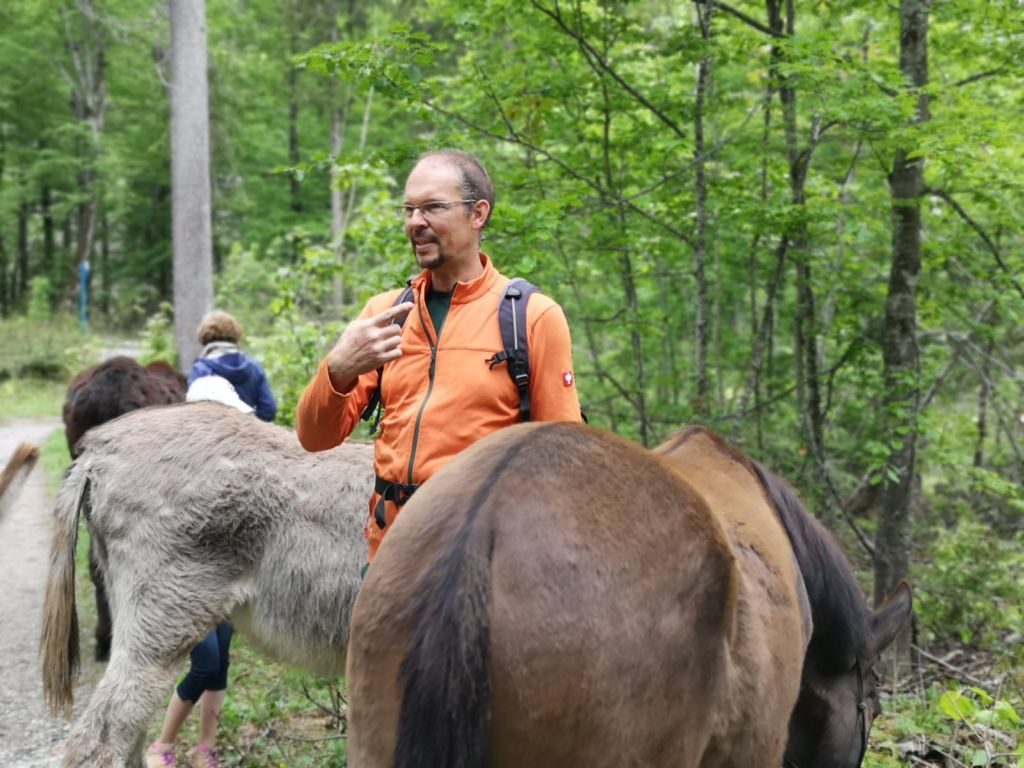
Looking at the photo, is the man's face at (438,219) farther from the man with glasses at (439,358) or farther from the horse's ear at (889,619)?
the horse's ear at (889,619)

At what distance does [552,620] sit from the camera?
165 centimetres

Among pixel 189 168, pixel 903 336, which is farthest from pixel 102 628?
pixel 903 336

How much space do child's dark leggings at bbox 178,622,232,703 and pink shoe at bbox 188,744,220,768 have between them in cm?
23

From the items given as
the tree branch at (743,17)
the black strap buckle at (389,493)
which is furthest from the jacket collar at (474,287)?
the tree branch at (743,17)

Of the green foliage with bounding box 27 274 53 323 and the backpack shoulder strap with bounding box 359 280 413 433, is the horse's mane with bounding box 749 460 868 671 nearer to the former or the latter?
the backpack shoulder strap with bounding box 359 280 413 433

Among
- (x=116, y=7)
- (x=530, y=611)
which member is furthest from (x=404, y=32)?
(x=116, y=7)

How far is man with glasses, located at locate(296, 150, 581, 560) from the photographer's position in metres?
2.34

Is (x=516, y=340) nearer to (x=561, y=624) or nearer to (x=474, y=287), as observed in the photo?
(x=474, y=287)

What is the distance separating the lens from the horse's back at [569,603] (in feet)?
5.40

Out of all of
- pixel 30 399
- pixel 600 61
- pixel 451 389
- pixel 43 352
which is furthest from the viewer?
pixel 43 352

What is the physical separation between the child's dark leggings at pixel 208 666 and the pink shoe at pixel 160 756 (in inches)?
9.8

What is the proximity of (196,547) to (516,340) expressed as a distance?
1.91 metres

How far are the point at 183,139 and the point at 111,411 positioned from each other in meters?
4.92

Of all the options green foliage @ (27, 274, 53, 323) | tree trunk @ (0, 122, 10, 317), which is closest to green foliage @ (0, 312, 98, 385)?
green foliage @ (27, 274, 53, 323)
